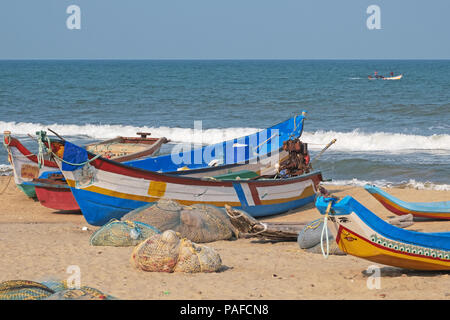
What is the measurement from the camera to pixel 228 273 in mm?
7770

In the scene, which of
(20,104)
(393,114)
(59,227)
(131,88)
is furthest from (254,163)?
(131,88)

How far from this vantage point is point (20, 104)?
39.8 m

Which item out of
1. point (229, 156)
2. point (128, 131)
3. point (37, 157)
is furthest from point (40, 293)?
point (128, 131)

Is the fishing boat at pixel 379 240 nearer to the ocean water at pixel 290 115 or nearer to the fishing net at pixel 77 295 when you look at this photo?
the fishing net at pixel 77 295

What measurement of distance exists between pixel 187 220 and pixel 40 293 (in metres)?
4.12

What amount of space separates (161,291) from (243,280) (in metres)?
1.07

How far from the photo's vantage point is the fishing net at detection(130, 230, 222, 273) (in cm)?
760

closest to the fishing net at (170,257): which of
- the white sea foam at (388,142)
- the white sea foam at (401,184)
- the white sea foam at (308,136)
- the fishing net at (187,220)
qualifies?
the fishing net at (187,220)

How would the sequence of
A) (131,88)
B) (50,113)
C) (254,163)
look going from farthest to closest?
(131,88), (50,113), (254,163)

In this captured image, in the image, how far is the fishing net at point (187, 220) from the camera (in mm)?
9758

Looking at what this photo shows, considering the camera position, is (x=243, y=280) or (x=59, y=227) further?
(x=59, y=227)

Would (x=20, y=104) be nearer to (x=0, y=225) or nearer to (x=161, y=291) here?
(x=0, y=225)

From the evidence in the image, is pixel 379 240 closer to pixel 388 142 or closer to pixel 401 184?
pixel 401 184
